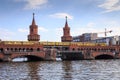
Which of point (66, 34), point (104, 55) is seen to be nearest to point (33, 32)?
point (66, 34)

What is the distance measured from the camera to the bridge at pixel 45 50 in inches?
4791

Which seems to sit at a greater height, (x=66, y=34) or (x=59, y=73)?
(x=66, y=34)

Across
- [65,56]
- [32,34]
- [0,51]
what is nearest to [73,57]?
[65,56]

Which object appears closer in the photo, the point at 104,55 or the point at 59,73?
the point at 59,73

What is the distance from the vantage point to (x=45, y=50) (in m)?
129

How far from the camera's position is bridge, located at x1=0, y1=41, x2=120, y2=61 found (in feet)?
399

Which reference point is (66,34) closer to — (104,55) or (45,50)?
(104,55)

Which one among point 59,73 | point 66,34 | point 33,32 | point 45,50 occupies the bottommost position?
point 59,73

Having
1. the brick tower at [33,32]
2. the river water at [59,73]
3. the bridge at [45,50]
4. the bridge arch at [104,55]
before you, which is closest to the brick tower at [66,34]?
the bridge at [45,50]

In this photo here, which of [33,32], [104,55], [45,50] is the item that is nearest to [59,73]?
[45,50]

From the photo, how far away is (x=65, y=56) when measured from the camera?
152m

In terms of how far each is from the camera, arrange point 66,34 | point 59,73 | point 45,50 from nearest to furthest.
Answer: point 59,73 → point 45,50 → point 66,34

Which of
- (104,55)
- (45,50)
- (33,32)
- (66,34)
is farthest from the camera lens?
(66,34)

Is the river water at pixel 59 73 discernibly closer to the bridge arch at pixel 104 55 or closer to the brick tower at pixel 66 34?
the bridge arch at pixel 104 55
